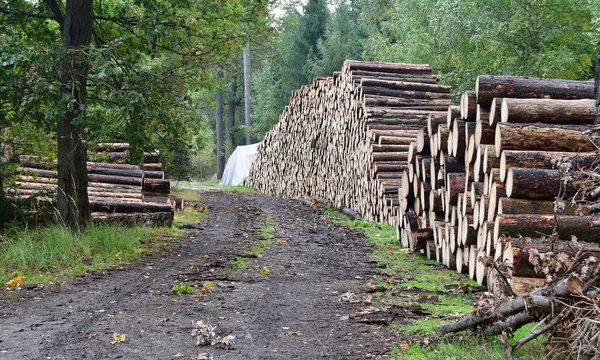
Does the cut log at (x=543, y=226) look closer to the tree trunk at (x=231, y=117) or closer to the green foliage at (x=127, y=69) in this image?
the green foliage at (x=127, y=69)

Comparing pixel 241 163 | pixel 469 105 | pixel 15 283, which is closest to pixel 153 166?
pixel 15 283

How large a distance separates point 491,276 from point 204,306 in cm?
314

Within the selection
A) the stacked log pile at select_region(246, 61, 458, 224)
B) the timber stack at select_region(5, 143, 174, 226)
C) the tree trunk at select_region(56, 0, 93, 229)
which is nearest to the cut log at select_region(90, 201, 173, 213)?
the timber stack at select_region(5, 143, 174, 226)

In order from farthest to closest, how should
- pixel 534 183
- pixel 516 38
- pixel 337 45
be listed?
pixel 337 45 → pixel 516 38 → pixel 534 183

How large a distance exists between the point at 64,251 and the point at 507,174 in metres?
5.69

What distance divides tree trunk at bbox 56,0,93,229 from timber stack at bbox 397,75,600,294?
5236 millimetres

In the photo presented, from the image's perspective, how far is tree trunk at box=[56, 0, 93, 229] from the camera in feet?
30.2

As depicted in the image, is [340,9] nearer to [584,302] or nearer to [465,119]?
[465,119]

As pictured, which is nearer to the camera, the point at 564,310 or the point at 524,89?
the point at 564,310

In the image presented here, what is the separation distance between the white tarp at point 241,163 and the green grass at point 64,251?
2384 cm

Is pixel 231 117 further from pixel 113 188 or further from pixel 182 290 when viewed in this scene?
pixel 182 290

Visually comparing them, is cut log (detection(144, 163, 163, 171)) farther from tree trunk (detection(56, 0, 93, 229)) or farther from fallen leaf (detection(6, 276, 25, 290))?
fallen leaf (detection(6, 276, 25, 290))

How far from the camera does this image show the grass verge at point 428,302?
15.1 ft

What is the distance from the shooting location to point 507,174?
7.24 metres
